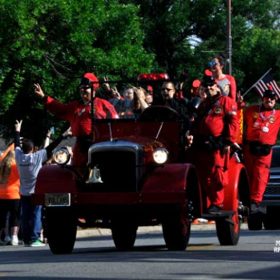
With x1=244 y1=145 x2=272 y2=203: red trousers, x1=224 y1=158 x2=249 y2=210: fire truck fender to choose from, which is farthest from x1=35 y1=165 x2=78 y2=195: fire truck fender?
x1=244 y1=145 x2=272 y2=203: red trousers

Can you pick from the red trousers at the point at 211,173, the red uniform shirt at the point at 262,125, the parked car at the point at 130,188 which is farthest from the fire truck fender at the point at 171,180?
the red uniform shirt at the point at 262,125

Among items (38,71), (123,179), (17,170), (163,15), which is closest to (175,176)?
(123,179)

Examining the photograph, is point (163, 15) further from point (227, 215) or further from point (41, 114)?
point (227, 215)

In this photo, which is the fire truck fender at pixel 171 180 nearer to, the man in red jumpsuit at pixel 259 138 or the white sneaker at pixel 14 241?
the man in red jumpsuit at pixel 259 138

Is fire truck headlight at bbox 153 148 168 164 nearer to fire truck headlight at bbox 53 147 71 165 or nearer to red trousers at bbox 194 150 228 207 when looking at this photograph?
red trousers at bbox 194 150 228 207

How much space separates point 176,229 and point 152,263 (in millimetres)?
2109

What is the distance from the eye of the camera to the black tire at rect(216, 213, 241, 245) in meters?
17.2

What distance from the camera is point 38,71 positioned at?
40875 millimetres

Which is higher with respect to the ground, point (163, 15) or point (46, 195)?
point (163, 15)

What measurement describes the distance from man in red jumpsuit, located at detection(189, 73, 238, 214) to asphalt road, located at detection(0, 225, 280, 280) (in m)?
0.74

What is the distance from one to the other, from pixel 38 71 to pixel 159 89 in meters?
23.8

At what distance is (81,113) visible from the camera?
1719 centimetres

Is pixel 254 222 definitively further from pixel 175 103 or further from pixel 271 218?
pixel 175 103

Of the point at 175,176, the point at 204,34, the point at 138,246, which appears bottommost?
the point at 138,246
